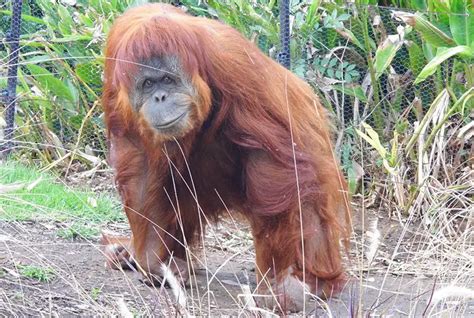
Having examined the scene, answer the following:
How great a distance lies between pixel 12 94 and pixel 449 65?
8.04 ft

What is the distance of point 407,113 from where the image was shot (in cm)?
497

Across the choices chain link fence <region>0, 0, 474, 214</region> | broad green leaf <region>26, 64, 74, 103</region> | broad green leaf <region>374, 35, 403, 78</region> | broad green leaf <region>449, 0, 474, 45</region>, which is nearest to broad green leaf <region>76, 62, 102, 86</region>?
chain link fence <region>0, 0, 474, 214</region>

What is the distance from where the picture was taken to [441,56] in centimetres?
438

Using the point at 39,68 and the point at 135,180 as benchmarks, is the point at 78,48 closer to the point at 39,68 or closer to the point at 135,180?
the point at 39,68

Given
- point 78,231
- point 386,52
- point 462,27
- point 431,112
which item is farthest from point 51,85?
point 462,27

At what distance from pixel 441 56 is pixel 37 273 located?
2.14 m

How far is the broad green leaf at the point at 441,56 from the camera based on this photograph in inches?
170

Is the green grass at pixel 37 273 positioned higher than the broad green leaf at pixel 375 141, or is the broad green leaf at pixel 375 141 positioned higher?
the broad green leaf at pixel 375 141

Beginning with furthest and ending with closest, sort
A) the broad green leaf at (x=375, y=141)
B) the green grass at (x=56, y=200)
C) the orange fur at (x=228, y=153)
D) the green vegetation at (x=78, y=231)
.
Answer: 1. the broad green leaf at (x=375, y=141)
2. the green grass at (x=56, y=200)
3. the green vegetation at (x=78, y=231)
4. the orange fur at (x=228, y=153)

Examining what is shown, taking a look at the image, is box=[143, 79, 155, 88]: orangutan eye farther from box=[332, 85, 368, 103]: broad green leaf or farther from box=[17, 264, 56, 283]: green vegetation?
box=[332, 85, 368, 103]: broad green leaf

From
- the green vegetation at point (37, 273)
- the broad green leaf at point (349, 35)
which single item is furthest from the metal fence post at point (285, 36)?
the green vegetation at point (37, 273)

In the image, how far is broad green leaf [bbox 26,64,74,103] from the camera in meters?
5.36

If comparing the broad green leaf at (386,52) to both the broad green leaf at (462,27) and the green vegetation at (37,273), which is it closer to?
the broad green leaf at (462,27)

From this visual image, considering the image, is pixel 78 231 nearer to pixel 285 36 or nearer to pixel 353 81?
pixel 285 36
